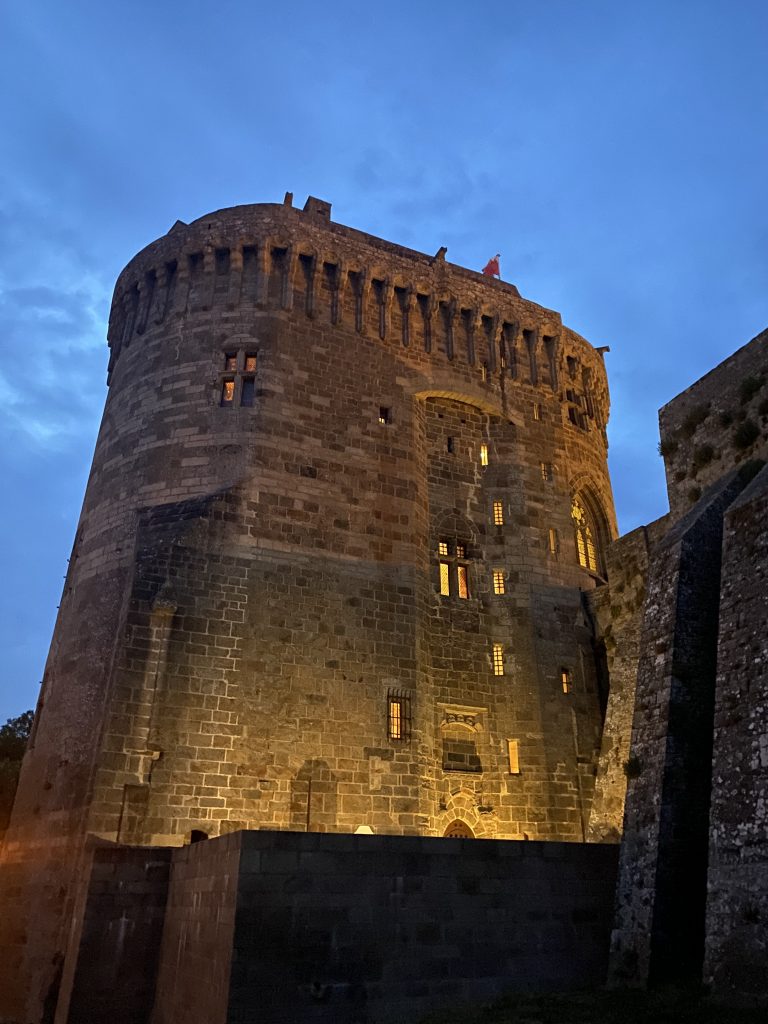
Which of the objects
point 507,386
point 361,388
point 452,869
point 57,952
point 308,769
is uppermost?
point 507,386

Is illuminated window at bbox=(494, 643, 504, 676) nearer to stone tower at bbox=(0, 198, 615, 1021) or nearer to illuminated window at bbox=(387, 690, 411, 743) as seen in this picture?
stone tower at bbox=(0, 198, 615, 1021)

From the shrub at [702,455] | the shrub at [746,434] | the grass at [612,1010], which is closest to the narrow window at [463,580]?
the shrub at [702,455]

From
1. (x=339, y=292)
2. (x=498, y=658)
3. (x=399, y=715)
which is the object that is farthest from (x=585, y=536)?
(x=339, y=292)

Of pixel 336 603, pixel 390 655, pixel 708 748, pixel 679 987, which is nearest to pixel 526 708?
pixel 390 655

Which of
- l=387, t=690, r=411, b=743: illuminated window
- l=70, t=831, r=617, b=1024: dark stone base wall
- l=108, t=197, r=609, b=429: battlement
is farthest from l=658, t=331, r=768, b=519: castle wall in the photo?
l=108, t=197, r=609, b=429: battlement

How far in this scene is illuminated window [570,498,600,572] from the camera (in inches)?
1111

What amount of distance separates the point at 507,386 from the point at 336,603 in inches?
436

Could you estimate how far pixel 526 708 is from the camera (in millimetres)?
23812

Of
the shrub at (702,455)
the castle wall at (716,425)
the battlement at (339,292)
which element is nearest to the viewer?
the castle wall at (716,425)

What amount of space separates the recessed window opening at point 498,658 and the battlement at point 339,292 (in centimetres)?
908

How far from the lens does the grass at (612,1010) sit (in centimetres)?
1023

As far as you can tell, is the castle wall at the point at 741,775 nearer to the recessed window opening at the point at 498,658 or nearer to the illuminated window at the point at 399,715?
the illuminated window at the point at 399,715

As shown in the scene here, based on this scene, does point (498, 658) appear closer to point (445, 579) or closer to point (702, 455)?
point (445, 579)

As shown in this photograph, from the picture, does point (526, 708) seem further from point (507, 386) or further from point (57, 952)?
point (57, 952)
